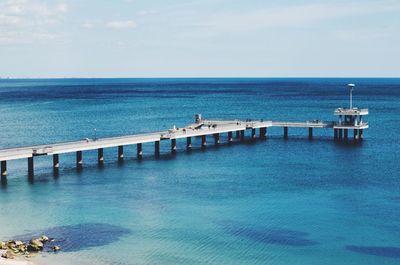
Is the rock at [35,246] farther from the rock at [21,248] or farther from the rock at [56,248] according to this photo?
the rock at [56,248]

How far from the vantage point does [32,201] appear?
51.0m

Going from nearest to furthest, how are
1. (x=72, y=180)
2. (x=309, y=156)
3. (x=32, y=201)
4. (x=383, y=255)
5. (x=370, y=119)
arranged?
(x=383, y=255) → (x=32, y=201) → (x=72, y=180) → (x=309, y=156) → (x=370, y=119)

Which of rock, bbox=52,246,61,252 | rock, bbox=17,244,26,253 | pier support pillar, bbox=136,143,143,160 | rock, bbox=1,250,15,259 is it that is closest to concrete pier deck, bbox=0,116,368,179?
pier support pillar, bbox=136,143,143,160

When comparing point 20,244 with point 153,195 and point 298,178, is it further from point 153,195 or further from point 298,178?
point 298,178

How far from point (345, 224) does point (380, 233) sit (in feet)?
9.61

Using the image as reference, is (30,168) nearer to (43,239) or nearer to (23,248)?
(43,239)

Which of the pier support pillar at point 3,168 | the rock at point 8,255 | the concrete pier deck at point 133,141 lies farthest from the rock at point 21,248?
the pier support pillar at point 3,168

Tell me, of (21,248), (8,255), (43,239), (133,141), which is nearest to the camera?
(8,255)

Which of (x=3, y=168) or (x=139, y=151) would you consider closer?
(x=3, y=168)

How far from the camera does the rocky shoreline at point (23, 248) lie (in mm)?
34928

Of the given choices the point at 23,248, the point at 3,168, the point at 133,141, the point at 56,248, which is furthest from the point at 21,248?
the point at 133,141

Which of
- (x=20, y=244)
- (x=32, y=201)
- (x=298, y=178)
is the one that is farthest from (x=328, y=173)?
(x=20, y=244)

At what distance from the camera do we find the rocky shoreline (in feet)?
115

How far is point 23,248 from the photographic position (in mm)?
37250
